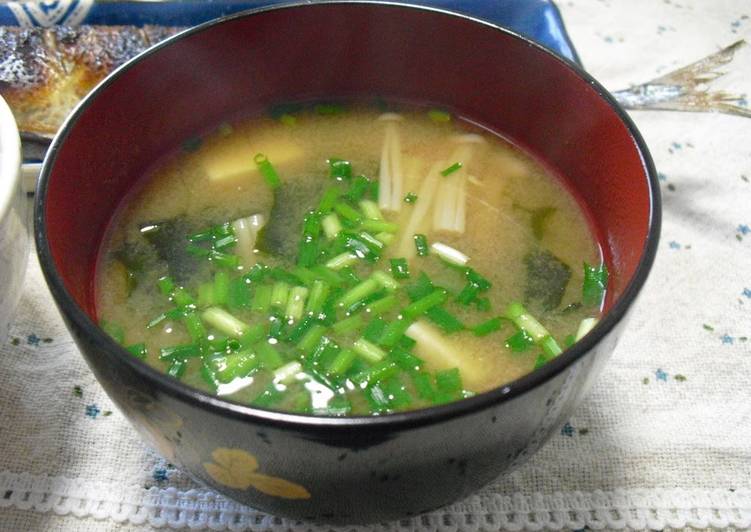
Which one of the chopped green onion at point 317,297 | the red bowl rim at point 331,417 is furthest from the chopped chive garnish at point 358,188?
the red bowl rim at point 331,417

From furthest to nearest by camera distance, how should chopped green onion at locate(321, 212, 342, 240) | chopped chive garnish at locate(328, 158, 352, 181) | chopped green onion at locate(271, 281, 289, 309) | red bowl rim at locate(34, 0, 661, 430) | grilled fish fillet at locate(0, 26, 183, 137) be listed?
grilled fish fillet at locate(0, 26, 183, 137)
chopped chive garnish at locate(328, 158, 352, 181)
chopped green onion at locate(321, 212, 342, 240)
chopped green onion at locate(271, 281, 289, 309)
red bowl rim at locate(34, 0, 661, 430)


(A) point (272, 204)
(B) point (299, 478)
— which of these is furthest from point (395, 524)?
(A) point (272, 204)

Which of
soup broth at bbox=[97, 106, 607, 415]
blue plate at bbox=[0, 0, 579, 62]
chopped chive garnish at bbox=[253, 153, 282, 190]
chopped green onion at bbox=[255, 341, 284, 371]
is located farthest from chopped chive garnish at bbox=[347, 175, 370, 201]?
blue plate at bbox=[0, 0, 579, 62]

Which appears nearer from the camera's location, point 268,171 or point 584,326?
point 584,326

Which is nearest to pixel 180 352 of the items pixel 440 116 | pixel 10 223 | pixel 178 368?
pixel 178 368

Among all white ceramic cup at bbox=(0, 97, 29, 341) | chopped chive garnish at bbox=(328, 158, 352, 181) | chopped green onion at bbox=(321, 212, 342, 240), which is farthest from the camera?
chopped chive garnish at bbox=(328, 158, 352, 181)

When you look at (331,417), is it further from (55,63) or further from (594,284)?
(55,63)

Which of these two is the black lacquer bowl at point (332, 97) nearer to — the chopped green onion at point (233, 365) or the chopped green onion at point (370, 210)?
the chopped green onion at point (233, 365)

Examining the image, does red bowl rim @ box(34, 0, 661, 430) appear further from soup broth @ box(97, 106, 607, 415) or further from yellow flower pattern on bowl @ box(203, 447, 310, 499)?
soup broth @ box(97, 106, 607, 415)

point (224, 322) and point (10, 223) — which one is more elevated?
point (10, 223)
